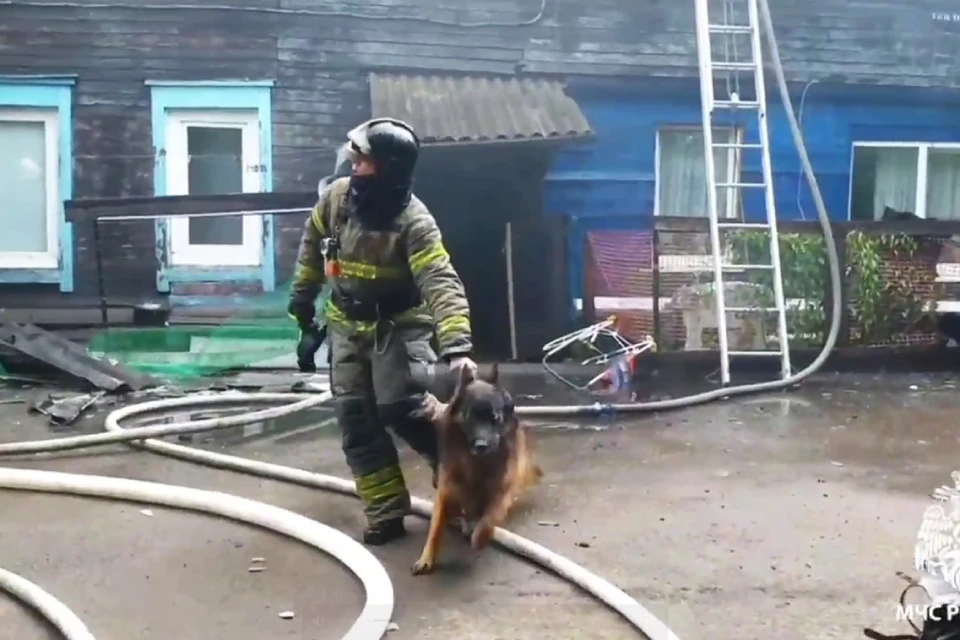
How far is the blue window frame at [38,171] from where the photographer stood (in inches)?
369

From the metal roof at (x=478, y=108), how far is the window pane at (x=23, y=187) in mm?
2894

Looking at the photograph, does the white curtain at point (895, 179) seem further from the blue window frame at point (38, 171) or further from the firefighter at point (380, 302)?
the firefighter at point (380, 302)

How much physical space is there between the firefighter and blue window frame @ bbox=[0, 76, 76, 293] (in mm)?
5930

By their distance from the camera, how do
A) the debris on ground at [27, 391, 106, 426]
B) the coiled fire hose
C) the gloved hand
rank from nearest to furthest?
the coiled fire hose < the gloved hand < the debris on ground at [27, 391, 106, 426]

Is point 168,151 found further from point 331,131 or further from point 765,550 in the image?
point 765,550

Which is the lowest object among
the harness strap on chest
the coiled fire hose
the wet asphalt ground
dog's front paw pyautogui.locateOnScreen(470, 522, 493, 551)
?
the wet asphalt ground

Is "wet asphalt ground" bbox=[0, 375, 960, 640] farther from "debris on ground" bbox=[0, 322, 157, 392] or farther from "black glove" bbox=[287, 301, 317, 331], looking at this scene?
"debris on ground" bbox=[0, 322, 157, 392]

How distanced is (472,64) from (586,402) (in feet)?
13.0

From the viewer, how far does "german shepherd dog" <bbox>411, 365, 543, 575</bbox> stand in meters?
3.78

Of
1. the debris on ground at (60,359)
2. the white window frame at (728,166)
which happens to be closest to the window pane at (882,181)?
the white window frame at (728,166)

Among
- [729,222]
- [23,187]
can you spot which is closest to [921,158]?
[729,222]

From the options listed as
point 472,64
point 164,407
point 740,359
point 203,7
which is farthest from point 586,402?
point 203,7

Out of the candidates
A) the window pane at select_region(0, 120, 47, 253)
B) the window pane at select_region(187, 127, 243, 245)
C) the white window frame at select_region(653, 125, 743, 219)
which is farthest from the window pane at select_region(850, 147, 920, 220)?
the window pane at select_region(0, 120, 47, 253)

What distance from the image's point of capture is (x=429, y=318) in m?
4.10
